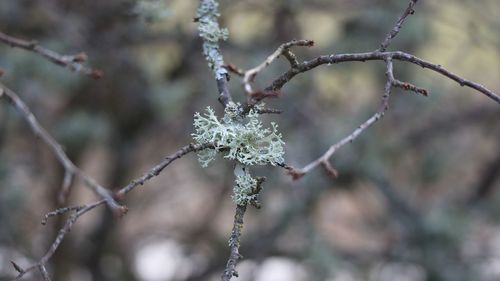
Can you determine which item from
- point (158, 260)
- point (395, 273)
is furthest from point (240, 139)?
point (158, 260)

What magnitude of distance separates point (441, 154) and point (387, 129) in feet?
0.93

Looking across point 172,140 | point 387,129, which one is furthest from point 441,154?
point 172,140

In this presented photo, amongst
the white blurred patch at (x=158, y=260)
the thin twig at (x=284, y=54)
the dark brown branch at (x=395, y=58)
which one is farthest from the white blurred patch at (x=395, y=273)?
Result: the dark brown branch at (x=395, y=58)

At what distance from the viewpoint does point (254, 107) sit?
1128mm

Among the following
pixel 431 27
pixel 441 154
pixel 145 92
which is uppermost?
pixel 431 27

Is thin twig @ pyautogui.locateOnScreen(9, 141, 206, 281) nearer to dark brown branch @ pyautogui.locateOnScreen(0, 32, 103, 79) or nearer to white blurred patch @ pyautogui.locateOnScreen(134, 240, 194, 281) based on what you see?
dark brown branch @ pyautogui.locateOnScreen(0, 32, 103, 79)

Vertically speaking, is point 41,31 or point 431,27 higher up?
point 431,27

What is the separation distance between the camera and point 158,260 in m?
4.97

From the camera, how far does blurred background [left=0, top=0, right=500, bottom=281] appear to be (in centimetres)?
292

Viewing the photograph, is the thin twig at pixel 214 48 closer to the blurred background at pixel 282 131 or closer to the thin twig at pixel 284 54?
the thin twig at pixel 284 54

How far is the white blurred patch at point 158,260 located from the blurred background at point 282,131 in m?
0.06

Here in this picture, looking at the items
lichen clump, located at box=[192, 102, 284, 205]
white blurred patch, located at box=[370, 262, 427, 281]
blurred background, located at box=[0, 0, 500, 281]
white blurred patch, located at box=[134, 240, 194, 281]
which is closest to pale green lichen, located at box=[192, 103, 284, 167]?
lichen clump, located at box=[192, 102, 284, 205]

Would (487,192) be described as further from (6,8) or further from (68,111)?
(6,8)

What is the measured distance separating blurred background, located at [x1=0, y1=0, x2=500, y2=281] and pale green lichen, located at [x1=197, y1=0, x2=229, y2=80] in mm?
666
